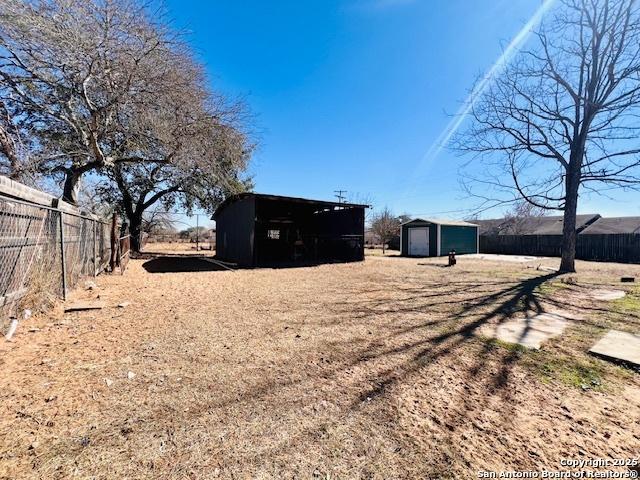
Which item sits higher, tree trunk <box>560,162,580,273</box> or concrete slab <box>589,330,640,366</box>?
tree trunk <box>560,162,580,273</box>

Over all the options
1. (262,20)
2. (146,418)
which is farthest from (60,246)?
(262,20)

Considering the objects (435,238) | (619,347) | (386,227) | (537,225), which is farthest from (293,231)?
A: (537,225)

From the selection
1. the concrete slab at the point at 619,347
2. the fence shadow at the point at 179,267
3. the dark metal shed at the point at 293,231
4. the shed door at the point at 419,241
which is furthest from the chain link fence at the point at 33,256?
the shed door at the point at 419,241

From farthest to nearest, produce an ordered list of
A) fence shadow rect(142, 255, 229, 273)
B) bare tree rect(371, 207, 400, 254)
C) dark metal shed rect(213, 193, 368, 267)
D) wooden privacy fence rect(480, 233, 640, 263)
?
bare tree rect(371, 207, 400, 254) < wooden privacy fence rect(480, 233, 640, 263) < dark metal shed rect(213, 193, 368, 267) < fence shadow rect(142, 255, 229, 273)

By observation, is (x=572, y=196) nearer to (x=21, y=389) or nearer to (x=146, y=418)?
(x=146, y=418)

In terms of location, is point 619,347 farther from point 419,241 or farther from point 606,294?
point 419,241

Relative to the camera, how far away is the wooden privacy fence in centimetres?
1655

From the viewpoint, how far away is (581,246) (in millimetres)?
18641

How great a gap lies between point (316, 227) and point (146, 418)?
1538cm

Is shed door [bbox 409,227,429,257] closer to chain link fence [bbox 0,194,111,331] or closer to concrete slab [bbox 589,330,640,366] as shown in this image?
concrete slab [bbox 589,330,640,366]

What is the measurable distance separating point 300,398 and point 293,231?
14.9 metres

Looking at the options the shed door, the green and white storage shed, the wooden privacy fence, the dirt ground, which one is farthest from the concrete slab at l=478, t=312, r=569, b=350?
the wooden privacy fence

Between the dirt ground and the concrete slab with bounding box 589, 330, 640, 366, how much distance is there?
0.16 meters

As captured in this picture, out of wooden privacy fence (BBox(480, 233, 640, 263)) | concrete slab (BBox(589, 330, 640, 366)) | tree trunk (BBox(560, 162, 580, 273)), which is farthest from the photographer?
wooden privacy fence (BBox(480, 233, 640, 263))
